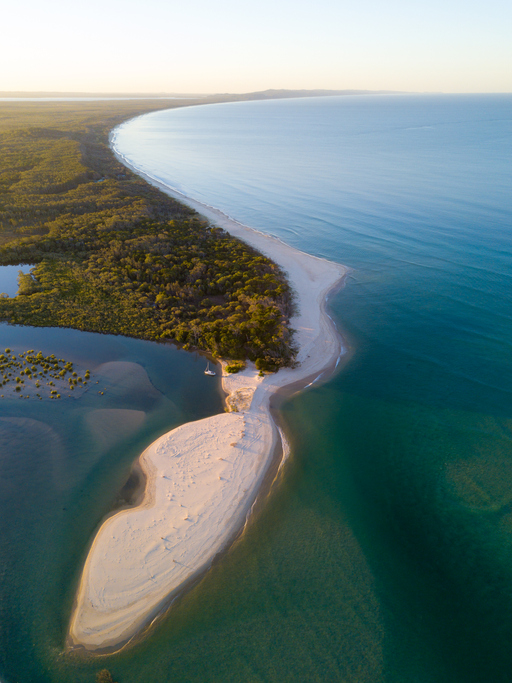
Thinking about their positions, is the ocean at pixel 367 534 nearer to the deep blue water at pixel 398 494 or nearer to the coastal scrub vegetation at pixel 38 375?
the deep blue water at pixel 398 494

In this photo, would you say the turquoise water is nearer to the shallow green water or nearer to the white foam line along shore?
the shallow green water

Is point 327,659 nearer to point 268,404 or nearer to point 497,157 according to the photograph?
point 268,404

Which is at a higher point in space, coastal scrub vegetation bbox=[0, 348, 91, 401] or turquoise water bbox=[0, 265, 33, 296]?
turquoise water bbox=[0, 265, 33, 296]

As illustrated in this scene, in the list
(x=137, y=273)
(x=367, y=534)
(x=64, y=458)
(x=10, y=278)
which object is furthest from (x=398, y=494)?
(x=10, y=278)

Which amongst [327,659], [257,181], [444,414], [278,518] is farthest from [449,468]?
[257,181]

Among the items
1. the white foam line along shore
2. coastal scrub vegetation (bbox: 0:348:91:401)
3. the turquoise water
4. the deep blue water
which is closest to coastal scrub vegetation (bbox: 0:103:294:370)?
the turquoise water
